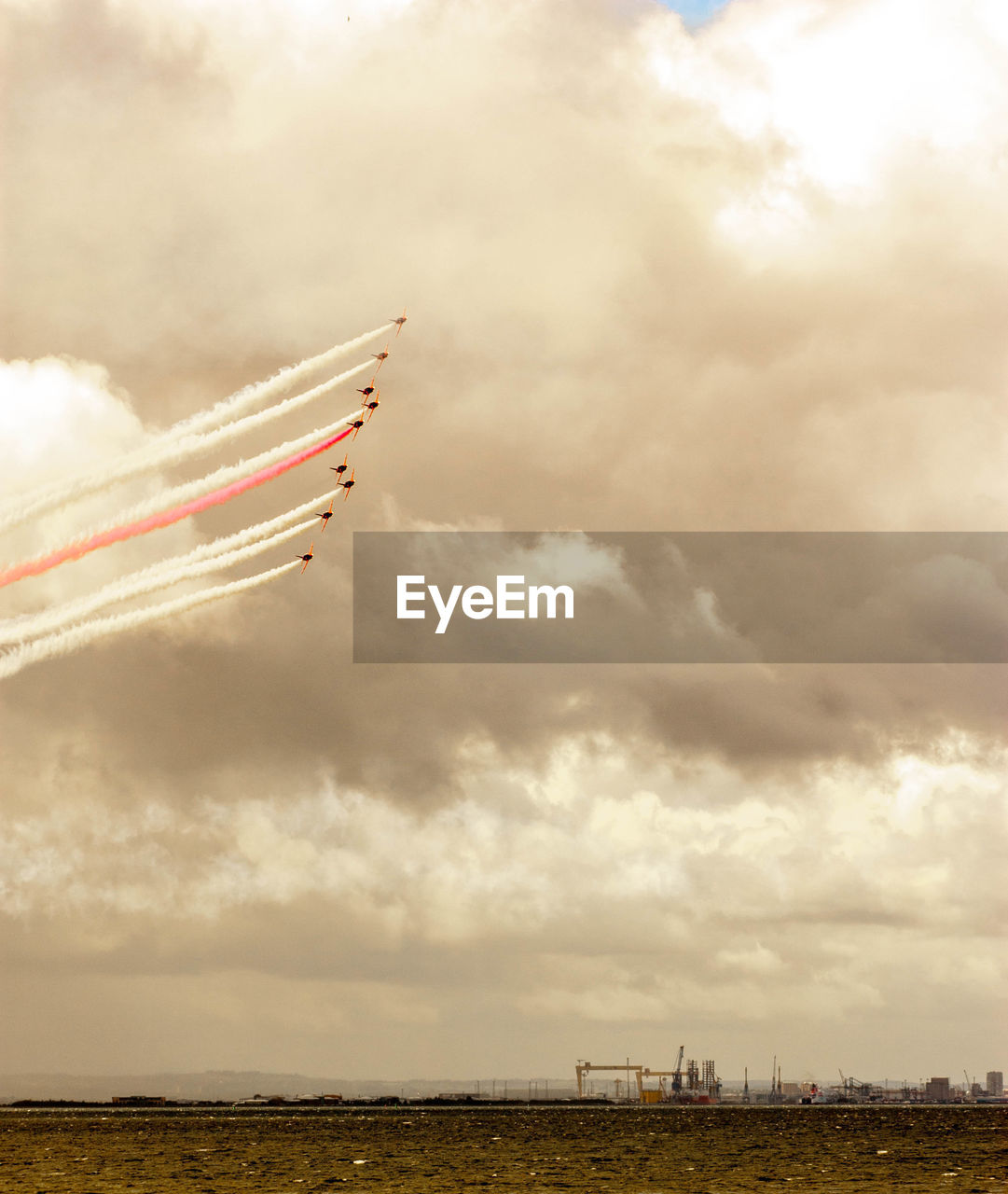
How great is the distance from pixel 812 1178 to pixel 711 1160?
34447mm

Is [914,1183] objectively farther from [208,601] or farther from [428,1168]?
[208,601]

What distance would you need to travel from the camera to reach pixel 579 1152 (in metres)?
193

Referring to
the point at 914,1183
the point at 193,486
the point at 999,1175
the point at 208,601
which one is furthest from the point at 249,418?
the point at 999,1175

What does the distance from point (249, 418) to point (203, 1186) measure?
7441cm

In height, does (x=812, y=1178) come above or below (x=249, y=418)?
below

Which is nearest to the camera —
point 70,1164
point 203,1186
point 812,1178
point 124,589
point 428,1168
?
point 124,589

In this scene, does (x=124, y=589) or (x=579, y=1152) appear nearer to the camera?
(x=124, y=589)

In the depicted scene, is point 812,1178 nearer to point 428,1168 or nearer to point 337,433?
point 428,1168

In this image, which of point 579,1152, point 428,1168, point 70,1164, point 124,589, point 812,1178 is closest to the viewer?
point 124,589

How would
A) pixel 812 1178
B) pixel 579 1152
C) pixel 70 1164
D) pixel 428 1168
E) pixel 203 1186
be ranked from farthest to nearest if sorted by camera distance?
1. pixel 579 1152
2. pixel 70 1164
3. pixel 428 1168
4. pixel 812 1178
5. pixel 203 1186

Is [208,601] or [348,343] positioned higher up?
[348,343]

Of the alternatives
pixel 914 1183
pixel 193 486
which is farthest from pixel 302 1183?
pixel 193 486

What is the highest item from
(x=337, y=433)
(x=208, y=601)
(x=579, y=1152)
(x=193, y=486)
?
(x=337, y=433)

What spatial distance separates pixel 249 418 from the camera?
413ft
